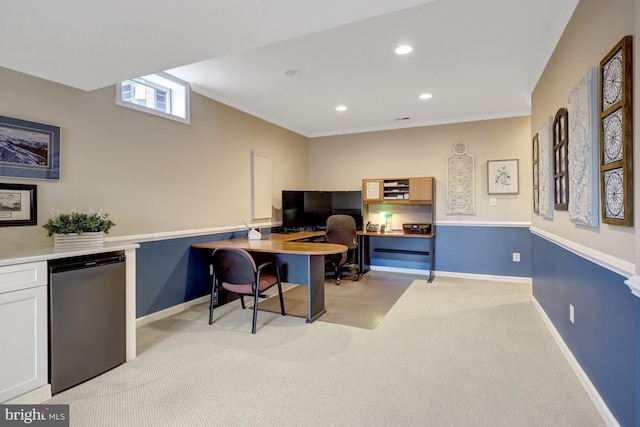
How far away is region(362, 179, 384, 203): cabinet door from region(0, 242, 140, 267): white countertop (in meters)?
4.00

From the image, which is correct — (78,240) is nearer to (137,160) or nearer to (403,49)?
(137,160)

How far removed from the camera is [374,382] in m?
2.24

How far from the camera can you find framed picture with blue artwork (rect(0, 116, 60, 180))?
238 centimetres

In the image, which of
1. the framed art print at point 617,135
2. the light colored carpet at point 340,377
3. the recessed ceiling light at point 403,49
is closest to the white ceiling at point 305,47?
the recessed ceiling light at point 403,49

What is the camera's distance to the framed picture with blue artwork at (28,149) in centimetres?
238

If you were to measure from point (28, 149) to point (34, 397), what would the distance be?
172cm

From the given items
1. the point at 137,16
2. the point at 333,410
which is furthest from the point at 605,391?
the point at 137,16

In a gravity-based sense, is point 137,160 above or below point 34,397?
above

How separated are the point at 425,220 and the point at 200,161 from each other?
144 inches

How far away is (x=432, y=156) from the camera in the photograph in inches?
220

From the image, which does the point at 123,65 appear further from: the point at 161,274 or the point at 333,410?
the point at 333,410

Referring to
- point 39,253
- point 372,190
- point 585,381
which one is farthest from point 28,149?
point 372,190

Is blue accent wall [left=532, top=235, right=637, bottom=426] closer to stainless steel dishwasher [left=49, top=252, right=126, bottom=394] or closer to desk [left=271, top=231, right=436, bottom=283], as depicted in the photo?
desk [left=271, top=231, right=436, bottom=283]

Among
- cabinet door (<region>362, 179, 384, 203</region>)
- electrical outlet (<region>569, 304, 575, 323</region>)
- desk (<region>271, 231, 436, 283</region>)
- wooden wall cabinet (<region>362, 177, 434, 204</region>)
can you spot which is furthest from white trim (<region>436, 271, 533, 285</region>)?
electrical outlet (<region>569, 304, 575, 323</region>)
